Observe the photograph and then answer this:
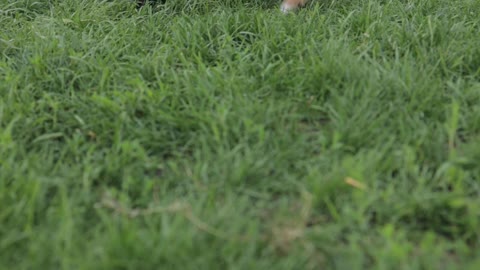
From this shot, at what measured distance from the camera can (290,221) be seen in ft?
6.11

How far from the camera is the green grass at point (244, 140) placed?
1.79 m

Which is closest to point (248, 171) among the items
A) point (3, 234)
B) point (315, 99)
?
point (315, 99)

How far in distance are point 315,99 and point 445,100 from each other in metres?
0.57

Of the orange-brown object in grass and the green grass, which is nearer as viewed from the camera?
the green grass

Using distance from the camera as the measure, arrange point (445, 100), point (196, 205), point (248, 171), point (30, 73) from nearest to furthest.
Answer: point (196, 205)
point (248, 171)
point (445, 100)
point (30, 73)

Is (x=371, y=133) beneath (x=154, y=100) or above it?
above

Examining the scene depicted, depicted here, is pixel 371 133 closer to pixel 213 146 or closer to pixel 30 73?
pixel 213 146

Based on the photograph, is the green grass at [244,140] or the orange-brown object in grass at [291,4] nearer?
the green grass at [244,140]

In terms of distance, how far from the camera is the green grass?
1793 millimetres

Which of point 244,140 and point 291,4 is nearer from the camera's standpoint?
point 244,140

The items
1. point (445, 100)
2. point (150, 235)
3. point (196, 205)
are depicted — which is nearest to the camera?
point (150, 235)

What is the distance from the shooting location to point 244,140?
2.23m

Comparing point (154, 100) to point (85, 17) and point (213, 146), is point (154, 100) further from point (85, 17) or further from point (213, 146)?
point (85, 17)

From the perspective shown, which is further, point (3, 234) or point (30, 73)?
point (30, 73)
